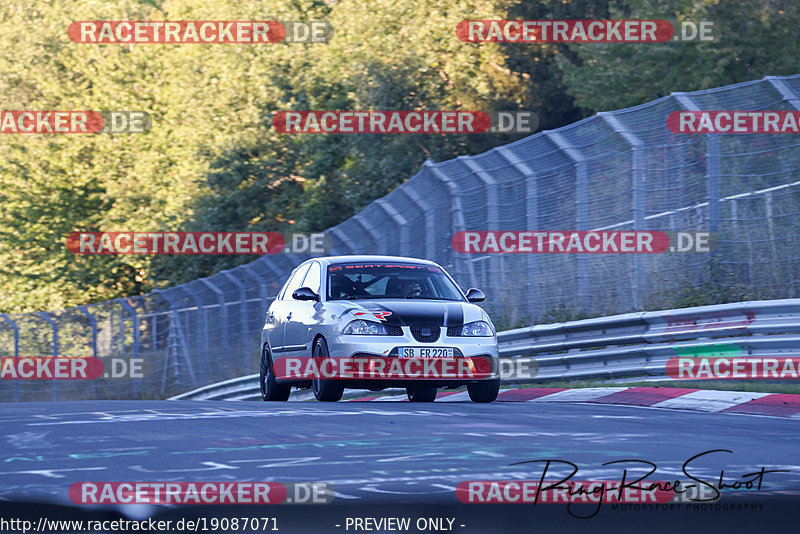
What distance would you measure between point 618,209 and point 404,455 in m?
8.71

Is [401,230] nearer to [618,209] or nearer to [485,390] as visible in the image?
[618,209]

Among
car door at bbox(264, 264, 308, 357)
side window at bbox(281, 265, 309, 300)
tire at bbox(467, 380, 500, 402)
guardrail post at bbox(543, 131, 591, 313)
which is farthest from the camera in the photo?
guardrail post at bbox(543, 131, 591, 313)

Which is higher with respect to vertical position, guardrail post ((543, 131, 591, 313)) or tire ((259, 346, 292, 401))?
guardrail post ((543, 131, 591, 313))

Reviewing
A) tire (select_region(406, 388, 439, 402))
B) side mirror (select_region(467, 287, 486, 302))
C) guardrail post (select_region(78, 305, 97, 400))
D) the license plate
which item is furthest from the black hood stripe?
guardrail post (select_region(78, 305, 97, 400))

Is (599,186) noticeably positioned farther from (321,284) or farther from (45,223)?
(45,223)

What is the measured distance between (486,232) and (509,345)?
1.89 m

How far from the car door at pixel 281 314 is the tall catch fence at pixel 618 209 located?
3.68m

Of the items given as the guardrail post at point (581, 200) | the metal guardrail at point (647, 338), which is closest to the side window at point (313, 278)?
the metal guardrail at point (647, 338)

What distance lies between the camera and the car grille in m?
13.1

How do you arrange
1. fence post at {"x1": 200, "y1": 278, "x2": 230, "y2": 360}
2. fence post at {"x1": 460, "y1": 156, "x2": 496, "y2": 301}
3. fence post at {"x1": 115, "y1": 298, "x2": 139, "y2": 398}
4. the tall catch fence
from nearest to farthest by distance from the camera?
1. the tall catch fence
2. fence post at {"x1": 460, "y1": 156, "x2": 496, "y2": 301}
3. fence post at {"x1": 200, "y1": 278, "x2": 230, "y2": 360}
4. fence post at {"x1": 115, "y1": 298, "x2": 139, "y2": 398}

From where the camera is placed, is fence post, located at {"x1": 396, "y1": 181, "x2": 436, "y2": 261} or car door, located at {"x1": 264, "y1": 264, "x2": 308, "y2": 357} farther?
fence post, located at {"x1": 396, "y1": 181, "x2": 436, "y2": 261}

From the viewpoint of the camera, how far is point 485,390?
45.7 feet

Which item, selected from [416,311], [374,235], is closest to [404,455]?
[416,311]

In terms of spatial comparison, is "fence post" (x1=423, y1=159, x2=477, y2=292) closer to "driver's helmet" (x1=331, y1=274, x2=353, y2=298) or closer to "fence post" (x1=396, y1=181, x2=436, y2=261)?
"fence post" (x1=396, y1=181, x2=436, y2=261)
